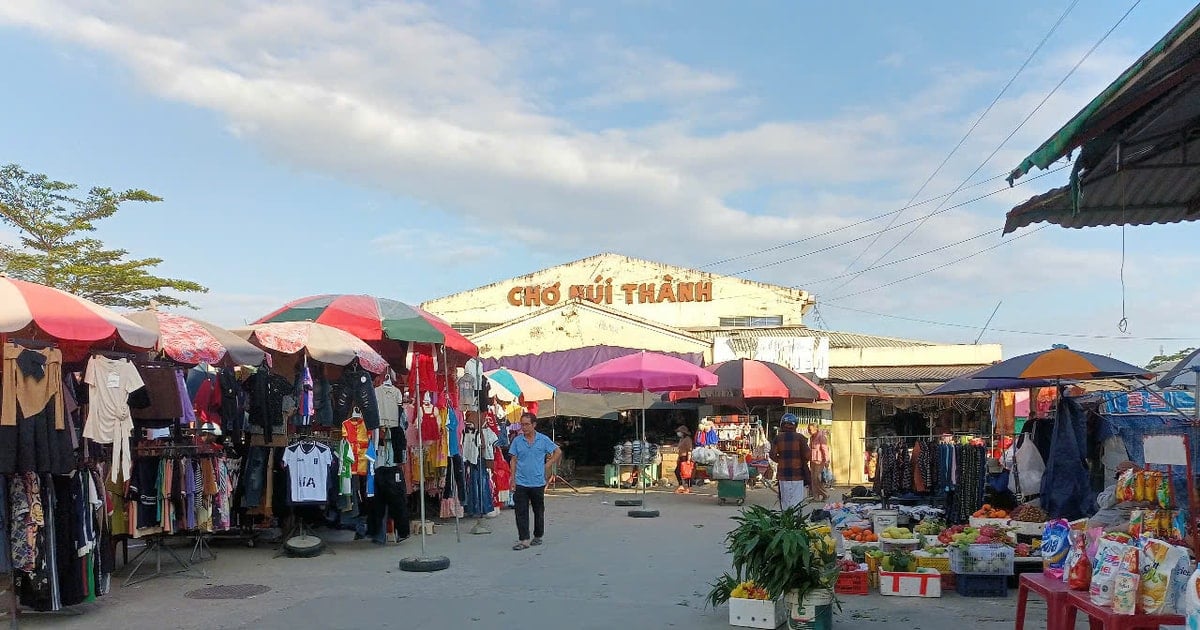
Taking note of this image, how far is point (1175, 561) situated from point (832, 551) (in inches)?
113

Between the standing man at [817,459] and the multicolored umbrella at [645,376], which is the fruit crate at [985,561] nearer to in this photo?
the multicolored umbrella at [645,376]

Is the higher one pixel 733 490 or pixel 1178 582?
pixel 1178 582

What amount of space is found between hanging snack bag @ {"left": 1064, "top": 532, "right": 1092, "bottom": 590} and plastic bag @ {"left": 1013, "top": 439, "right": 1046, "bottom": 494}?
272 inches

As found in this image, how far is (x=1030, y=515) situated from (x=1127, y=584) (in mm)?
6571

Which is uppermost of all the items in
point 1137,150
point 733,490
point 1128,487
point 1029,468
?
point 1137,150

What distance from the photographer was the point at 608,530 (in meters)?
14.8

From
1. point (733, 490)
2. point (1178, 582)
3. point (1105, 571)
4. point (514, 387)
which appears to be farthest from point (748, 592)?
point (514, 387)

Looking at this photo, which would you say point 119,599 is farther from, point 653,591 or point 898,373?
point 898,373

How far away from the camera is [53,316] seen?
7.71 meters

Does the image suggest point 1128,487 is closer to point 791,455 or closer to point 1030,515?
point 1030,515

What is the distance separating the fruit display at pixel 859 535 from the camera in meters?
10.6

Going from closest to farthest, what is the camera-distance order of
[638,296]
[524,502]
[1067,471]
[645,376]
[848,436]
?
1. [1067,471]
2. [524,502]
3. [645,376]
4. [848,436]
5. [638,296]

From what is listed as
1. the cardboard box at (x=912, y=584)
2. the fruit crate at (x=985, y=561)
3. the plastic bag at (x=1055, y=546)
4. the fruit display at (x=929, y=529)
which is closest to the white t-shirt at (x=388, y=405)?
the cardboard box at (x=912, y=584)

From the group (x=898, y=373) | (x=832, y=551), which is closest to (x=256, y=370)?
(x=832, y=551)
